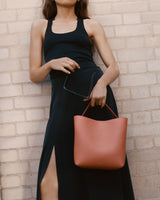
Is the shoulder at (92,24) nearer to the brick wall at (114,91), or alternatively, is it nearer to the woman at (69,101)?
the woman at (69,101)

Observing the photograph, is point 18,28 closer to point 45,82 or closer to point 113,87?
point 45,82

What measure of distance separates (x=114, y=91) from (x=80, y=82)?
0.46 metres

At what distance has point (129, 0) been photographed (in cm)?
207

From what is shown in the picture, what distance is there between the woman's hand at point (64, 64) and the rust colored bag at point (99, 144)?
298mm

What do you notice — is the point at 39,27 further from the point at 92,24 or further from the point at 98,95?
the point at 98,95

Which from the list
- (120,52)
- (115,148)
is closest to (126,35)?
(120,52)

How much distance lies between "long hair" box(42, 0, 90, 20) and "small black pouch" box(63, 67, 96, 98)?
1.73ft

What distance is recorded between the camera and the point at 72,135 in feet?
5.25

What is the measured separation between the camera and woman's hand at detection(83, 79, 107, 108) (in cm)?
156

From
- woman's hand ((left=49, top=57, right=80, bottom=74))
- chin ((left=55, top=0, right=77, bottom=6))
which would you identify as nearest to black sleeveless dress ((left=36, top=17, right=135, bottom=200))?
woman's hand ((left=49, top=57, right=80, bottom=74))

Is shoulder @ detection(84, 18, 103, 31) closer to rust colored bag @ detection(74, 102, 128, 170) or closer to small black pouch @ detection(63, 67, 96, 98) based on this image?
small black pouch @ detection(63, 67, 96, 98)

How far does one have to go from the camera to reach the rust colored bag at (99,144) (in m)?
1.40

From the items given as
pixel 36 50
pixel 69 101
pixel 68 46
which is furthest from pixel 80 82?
pixel 36 50

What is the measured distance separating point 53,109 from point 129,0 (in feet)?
3.61
